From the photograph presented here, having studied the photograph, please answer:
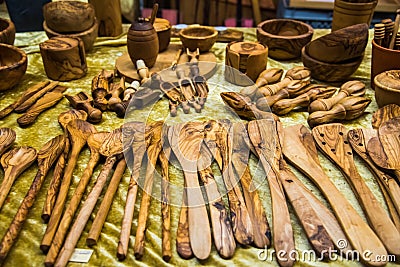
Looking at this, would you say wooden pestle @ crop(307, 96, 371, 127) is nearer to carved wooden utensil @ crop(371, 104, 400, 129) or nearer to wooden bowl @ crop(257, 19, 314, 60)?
carved wooden utensil @ crop(371, 104, 400, 129)

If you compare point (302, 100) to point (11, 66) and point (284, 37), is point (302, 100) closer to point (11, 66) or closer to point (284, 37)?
point (284, 37)

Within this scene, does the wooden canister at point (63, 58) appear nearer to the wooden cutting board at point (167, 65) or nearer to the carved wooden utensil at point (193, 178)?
the wooden cutting board at point (167, 65)

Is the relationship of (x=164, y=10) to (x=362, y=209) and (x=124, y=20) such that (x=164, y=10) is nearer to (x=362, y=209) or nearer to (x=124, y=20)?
(x=124, y=20)

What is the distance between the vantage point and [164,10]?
256cm

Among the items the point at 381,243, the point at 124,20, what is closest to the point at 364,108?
the point at 381,243

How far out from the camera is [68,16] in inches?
54.7

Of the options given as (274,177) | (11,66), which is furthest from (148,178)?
(11,66)

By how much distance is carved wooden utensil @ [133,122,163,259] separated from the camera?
73 centimetres

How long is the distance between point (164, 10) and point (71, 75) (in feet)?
4.56

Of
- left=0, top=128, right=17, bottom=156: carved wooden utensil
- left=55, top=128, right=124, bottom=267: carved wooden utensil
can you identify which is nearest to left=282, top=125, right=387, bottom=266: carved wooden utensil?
left=55, top=128, right=124, bottom=267: carved wooden utensil

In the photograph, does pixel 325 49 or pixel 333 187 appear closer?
pixel 333 187

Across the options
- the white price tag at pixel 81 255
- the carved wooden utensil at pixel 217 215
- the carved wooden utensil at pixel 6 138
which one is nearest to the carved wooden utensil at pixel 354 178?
the carved wooden utensil at pixel 217 215

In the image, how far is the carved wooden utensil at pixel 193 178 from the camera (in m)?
0.73

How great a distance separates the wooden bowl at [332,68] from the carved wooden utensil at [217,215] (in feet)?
1.86
